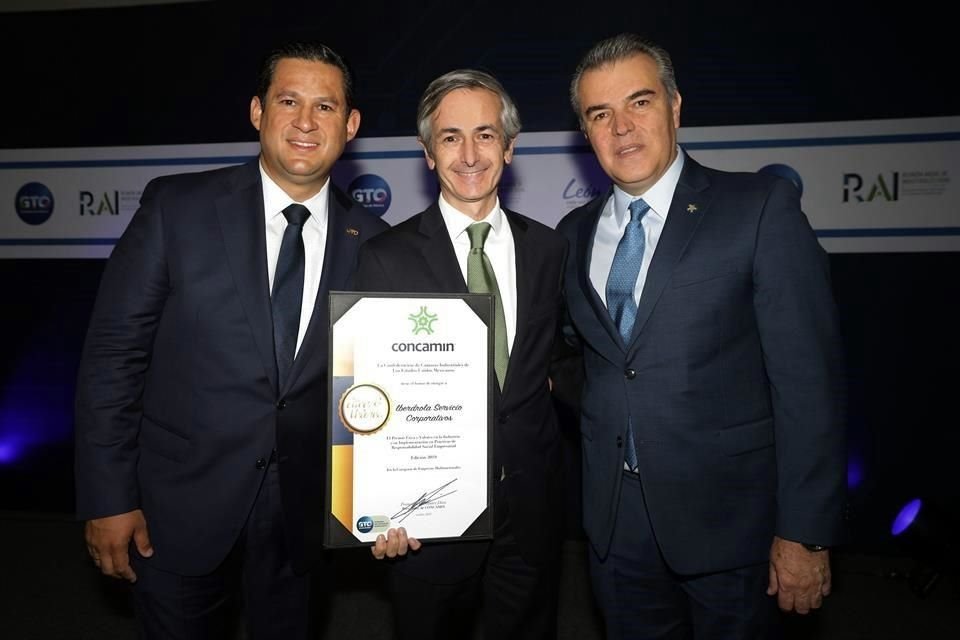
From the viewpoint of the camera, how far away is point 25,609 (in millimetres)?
3408

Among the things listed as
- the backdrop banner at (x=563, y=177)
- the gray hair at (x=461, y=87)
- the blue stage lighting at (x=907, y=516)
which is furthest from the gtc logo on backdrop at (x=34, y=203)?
the blue stage lighting at (x=907, y=516)

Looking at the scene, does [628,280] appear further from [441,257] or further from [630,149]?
[441,257]

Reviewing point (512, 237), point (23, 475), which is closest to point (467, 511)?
point (512, 237)

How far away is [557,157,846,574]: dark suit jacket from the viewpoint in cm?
163

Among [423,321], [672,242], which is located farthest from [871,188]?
[423,321]

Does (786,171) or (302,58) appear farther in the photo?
(786,171)

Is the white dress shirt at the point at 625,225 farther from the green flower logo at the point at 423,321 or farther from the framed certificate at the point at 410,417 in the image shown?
the green flower logo at the point at 423,321

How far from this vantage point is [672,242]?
175cm

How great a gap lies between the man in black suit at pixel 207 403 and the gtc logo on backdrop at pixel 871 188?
10.9ft

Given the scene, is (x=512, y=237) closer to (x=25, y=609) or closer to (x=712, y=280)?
(x=712, y=280)

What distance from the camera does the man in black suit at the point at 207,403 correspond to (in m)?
1.76

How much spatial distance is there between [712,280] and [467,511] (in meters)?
0.95

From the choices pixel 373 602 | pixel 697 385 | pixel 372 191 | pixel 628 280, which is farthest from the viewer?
pixel 372 191

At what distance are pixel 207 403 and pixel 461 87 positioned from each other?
1239mm
